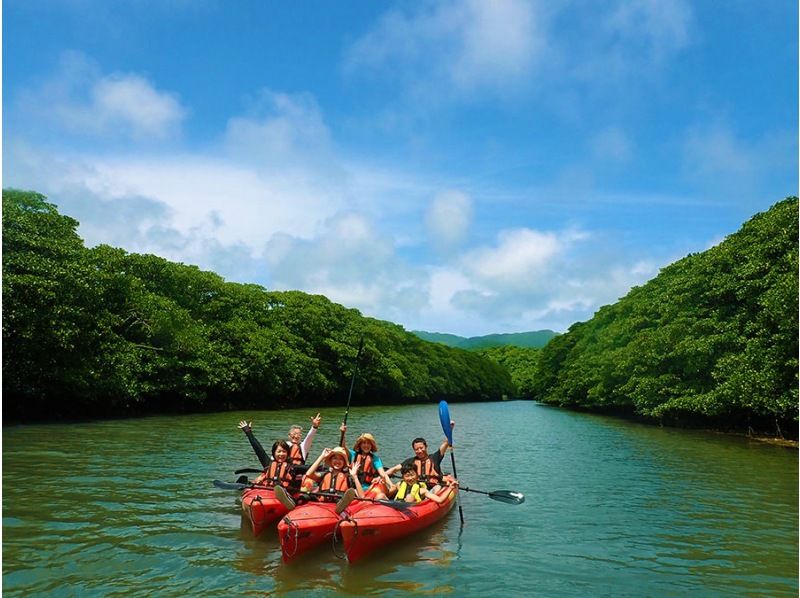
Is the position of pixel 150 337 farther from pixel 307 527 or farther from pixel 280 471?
pixel 307 527

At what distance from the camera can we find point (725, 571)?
9.17m

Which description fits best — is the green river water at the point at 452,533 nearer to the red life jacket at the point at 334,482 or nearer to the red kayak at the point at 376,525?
the red kayak at the point at 376,525

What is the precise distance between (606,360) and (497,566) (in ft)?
123

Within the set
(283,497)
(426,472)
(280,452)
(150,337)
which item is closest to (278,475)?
(280,452)

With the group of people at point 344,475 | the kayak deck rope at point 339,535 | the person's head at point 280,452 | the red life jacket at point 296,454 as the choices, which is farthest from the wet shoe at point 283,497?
the red life jacket at point 296,454

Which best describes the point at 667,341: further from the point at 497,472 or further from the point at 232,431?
the point at 232,431

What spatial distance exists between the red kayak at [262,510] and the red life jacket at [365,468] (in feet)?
7.06

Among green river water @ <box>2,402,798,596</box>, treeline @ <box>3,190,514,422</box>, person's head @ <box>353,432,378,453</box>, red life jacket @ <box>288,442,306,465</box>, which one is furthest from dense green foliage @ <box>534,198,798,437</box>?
treeline @ <box>3,190,514,422</box>

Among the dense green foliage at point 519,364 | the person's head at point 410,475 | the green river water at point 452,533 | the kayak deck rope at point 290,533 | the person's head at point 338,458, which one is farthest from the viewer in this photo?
the dense green foliage at point 519,364

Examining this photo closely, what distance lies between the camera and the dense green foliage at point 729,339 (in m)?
22.0

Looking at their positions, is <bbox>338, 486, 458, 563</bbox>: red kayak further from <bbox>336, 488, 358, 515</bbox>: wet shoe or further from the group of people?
the group of people

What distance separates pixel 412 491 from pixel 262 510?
2.77 m

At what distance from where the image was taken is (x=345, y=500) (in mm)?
9523

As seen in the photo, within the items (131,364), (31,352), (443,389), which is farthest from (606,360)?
(443,389)
